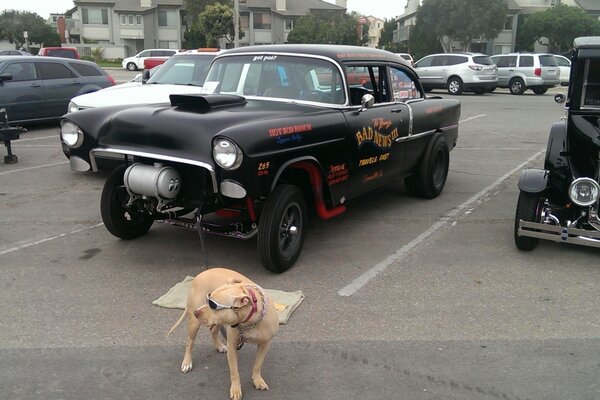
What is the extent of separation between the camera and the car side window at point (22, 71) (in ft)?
38.5

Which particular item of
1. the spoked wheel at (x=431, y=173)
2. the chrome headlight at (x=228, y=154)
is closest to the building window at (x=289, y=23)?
the spoked wheel at (x=431, y=173)

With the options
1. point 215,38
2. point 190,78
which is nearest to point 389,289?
point 190,78

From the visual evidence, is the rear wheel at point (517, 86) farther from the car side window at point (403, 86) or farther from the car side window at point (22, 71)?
the car side window at point (22, 71)

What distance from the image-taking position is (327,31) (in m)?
53.2

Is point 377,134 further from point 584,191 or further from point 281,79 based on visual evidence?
point 584,191

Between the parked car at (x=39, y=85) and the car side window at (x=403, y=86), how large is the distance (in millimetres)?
8296

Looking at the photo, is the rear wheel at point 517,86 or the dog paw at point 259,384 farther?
the rear wheel at point 517,86

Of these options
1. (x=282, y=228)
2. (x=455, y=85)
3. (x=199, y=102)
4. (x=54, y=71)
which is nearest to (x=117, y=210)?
(x=199, y=102)

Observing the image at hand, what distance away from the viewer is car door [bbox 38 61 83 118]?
1217 cm

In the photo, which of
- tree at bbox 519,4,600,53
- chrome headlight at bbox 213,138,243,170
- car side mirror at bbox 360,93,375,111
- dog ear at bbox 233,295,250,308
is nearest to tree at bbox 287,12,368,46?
tree at bbox 519,4,600,53

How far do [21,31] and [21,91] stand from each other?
57.5 metres

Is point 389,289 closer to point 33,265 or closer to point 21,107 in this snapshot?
point 33,265

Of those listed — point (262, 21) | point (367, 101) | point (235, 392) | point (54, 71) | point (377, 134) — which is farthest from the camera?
point (262, 21)

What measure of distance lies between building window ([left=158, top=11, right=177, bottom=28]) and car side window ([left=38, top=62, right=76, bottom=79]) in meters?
53.1
